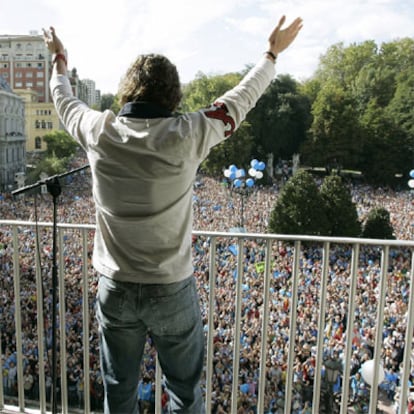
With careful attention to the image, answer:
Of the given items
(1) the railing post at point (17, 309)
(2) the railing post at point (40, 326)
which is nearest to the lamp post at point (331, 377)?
(2) the railing post at point (40, 326)

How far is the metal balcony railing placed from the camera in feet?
7.86

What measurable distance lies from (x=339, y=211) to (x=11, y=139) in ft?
130

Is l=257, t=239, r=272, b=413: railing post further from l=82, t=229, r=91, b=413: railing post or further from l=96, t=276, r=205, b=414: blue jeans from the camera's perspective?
l=82, t=229, r=91, b=413: railing post

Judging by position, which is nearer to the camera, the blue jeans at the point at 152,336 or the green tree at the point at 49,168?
the blue jeans at the point at 152,336

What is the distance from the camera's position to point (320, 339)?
2.40m

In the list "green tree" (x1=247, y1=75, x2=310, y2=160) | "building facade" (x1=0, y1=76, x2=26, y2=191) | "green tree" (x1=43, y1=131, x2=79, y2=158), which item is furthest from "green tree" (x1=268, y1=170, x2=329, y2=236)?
"green tree" (x1=43, y1=131, x2=79, y2=158)

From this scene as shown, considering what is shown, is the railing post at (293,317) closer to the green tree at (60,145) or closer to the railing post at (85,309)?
the railing post at (85,309)

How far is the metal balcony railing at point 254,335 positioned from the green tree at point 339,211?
13.1 meters

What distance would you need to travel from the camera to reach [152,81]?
164 cm

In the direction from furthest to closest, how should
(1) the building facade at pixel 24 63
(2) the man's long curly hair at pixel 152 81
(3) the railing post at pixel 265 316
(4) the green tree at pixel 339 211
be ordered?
(1) the building facade at pixel 24 63, (4) the green tree at pixel 339 211, (3) the railing post at pixel 265 316, (2) the man's long curly hair at pixel 152 81

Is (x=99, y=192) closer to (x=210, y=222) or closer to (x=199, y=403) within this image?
(x=199, y=403)

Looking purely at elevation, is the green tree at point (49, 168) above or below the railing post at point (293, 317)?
below

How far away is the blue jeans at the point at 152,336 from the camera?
5.65 ft

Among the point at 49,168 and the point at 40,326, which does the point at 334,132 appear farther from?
the point at 40,326
